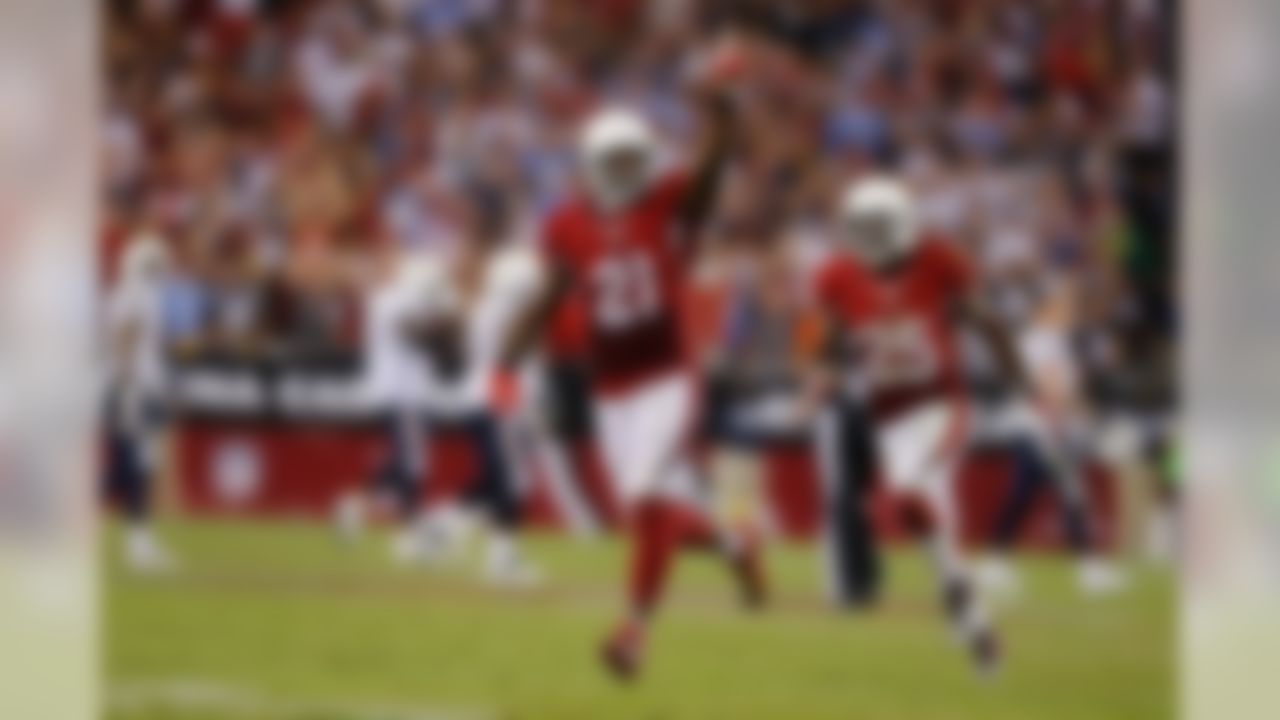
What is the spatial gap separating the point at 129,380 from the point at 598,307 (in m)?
0.75

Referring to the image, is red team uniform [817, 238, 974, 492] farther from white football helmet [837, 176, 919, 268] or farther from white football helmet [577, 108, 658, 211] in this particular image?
white football helmet [577, 108, 658, 211]

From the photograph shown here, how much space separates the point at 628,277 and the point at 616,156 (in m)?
0.17

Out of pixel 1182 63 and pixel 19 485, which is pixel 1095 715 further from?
pixel 19 485

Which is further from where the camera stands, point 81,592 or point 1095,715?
point 81,592

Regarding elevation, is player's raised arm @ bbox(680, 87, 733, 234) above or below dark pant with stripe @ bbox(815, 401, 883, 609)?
above

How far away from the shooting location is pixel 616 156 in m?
3.54

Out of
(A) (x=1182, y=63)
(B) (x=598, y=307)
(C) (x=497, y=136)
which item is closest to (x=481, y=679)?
(B) (x=598, y=307)

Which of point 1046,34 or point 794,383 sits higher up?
point 1046,34

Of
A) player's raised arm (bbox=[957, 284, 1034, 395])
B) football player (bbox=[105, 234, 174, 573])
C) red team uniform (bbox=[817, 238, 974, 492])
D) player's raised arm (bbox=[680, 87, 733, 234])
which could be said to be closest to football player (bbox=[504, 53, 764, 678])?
player's raised arm (bbox=[680, 87, 733, 234])

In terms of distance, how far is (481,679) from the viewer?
11.8ft

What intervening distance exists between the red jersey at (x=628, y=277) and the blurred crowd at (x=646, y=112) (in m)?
0.05

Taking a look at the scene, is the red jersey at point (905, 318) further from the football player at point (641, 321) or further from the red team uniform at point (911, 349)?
the football player at point (641, 321)

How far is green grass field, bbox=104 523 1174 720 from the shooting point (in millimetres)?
3438

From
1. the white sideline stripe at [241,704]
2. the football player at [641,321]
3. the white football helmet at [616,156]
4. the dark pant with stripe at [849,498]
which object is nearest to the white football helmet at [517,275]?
the football player at [641,321]
